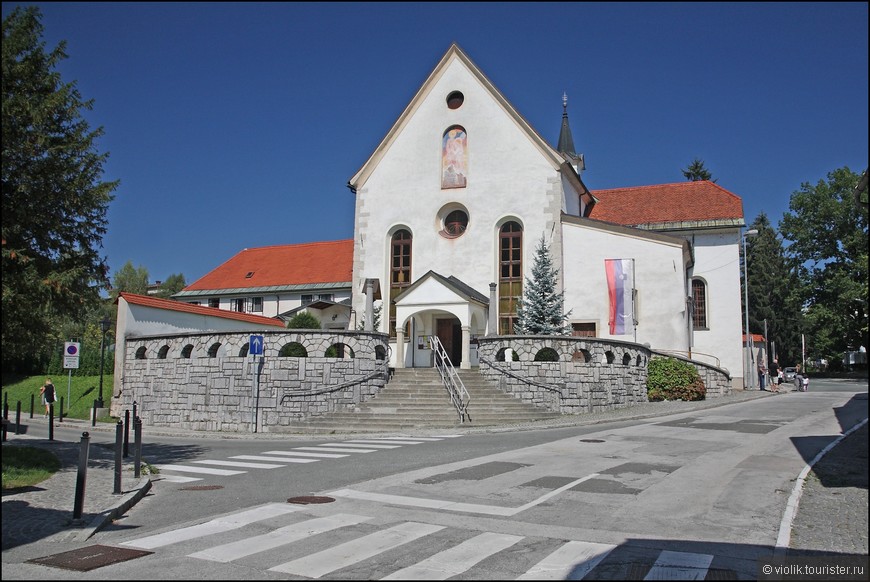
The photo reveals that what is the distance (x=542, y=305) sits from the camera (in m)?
29.4

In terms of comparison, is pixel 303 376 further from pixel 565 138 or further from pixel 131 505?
pixel 565 138

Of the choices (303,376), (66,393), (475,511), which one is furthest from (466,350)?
(66,393)

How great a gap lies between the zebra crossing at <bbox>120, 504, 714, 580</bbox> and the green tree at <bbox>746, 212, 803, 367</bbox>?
204 ft

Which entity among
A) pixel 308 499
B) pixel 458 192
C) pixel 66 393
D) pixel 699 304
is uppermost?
pixel 458 192

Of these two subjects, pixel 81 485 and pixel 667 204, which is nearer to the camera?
pixel 81 485

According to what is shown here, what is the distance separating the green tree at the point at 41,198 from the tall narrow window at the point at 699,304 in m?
31.4

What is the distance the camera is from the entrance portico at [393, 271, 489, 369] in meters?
28.3

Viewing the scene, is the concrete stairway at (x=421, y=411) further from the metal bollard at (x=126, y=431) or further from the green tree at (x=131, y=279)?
the green tree at (x=131, y=279)

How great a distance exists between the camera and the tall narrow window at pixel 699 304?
1448 inches

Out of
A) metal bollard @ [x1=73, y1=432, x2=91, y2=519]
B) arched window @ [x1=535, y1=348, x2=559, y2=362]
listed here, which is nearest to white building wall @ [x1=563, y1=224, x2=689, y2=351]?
arched window @ [x1=535, y1=348, x2=559, y2=362]

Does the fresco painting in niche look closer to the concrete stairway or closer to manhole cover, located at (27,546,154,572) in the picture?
the concrete stairway

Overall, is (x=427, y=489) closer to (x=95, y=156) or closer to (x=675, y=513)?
(x=675, y=513)

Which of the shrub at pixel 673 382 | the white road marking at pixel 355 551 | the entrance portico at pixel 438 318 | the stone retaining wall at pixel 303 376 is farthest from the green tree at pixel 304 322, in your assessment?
the white road marking at pixel 355 551

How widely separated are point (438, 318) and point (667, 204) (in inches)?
666
